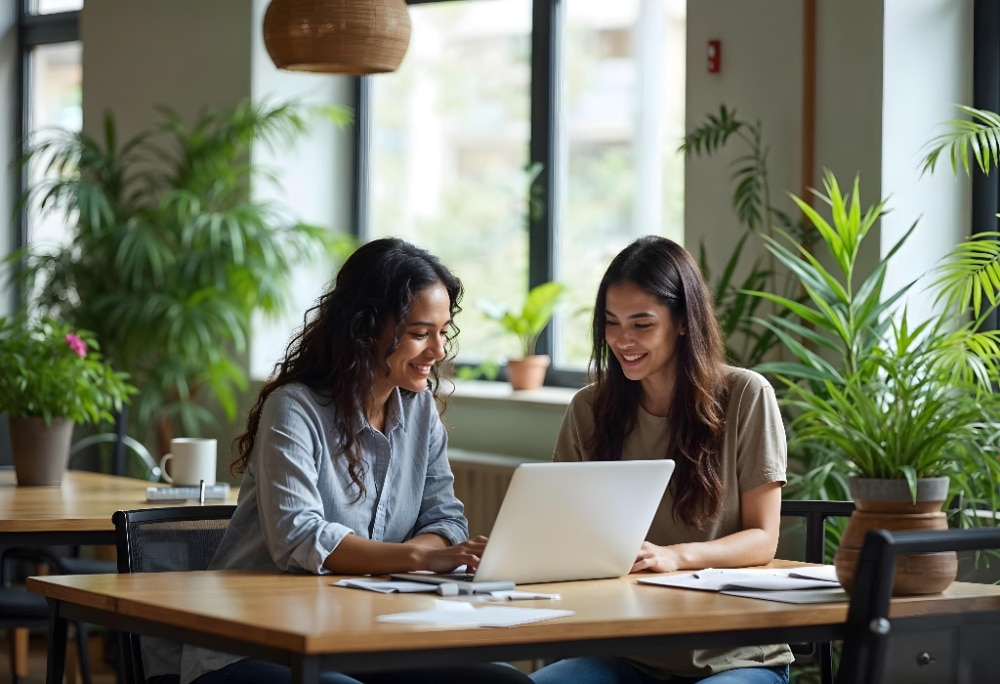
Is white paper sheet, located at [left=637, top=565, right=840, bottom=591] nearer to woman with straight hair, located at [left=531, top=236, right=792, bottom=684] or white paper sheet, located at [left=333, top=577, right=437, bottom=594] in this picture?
woman with straight hair, located at [left=531, top=236, right=792, bottom=684]

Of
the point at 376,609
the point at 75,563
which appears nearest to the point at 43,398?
the point at 75,563

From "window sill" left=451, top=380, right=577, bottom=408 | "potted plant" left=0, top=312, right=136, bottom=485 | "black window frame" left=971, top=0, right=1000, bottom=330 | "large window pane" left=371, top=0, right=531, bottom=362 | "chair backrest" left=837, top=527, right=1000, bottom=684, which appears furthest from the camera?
"large window pane" left=371, top=0, right=531, bottom=362

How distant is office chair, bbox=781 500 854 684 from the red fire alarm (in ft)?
5.65

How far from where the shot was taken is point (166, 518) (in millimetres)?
2607

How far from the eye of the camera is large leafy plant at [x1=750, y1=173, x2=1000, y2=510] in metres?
2.19

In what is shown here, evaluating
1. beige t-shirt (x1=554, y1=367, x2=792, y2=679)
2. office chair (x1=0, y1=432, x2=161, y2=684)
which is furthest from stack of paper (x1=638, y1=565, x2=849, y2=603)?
office chair (x1=0, y1=432, x2=161, y2=684)

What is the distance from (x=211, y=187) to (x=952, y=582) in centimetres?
376

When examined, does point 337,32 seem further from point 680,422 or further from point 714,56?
point 714,56

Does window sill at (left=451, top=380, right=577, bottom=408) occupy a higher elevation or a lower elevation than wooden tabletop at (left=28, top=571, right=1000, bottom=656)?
higher

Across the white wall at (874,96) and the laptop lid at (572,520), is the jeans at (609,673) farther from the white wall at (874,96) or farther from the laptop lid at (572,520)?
the white wall at (874,96)

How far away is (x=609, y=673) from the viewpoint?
97.8 inches

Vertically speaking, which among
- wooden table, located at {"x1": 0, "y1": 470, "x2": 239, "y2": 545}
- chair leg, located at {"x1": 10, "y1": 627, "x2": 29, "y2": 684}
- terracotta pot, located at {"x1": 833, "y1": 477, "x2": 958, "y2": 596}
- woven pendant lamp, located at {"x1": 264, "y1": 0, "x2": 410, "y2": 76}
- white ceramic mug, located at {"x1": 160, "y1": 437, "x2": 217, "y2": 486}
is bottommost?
chair leg, located at {"x1": 10, "y1": 627, "x2": 29, "y2": 684}

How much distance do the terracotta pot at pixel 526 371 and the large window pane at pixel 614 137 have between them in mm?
199

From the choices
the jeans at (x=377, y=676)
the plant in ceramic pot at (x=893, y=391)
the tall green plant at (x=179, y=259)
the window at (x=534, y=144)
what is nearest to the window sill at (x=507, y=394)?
the window at (x=534, y=144)
